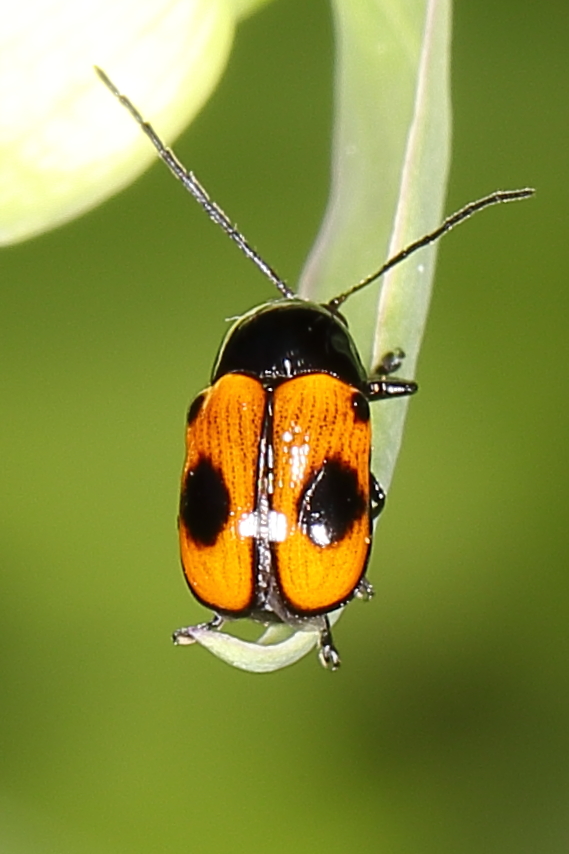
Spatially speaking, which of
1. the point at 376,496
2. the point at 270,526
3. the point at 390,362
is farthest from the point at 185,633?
the point at 390,362

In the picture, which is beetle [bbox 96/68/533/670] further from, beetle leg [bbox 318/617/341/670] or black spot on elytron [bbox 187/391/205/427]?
beetle leg [bbox 318/617/341/670]

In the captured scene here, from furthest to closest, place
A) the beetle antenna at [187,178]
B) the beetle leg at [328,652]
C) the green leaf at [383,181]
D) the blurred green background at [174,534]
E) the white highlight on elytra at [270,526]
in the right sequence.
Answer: the blurred green background at [174,534] < the beetle leg at [328,652] < the white highlight on elytra at [270,526] < the beetle antenna at [187,178] < the green leaf at [383,181]

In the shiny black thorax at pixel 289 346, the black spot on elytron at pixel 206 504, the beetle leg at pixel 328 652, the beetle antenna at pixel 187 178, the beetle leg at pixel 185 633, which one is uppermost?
the beetle antenna at pixel 187 178

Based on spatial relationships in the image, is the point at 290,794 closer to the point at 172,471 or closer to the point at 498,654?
the point at 498,654

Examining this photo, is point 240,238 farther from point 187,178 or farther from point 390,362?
point 390,362

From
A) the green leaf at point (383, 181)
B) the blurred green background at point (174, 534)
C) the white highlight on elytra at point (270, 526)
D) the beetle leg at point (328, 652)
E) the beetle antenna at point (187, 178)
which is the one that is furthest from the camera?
the blurred green background at point (174, 534)

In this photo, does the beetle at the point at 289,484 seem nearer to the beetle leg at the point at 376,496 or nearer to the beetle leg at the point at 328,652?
the beetle leg at the point at 376,496

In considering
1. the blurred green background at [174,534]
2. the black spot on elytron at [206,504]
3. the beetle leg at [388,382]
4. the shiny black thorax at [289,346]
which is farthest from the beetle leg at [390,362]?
the blurred green background at [174,534]
